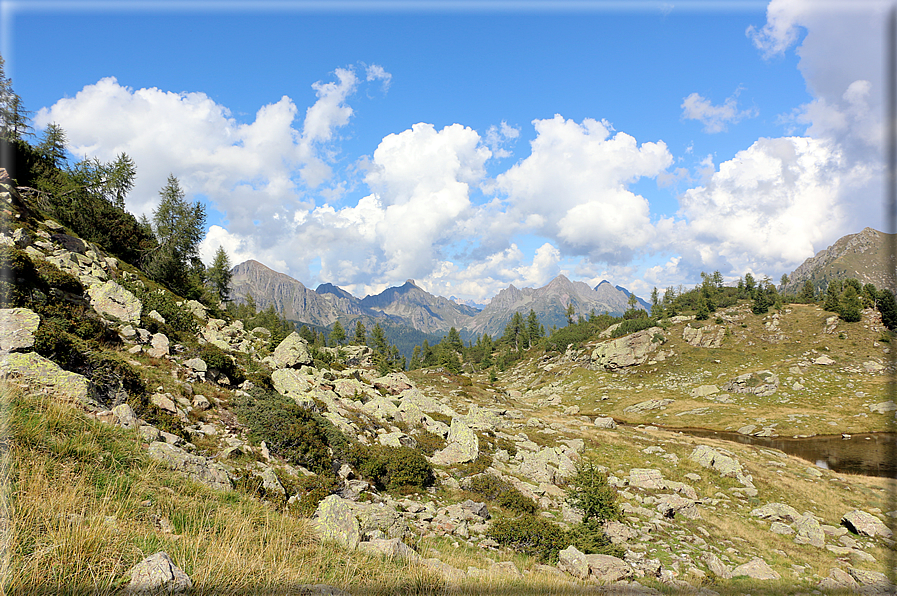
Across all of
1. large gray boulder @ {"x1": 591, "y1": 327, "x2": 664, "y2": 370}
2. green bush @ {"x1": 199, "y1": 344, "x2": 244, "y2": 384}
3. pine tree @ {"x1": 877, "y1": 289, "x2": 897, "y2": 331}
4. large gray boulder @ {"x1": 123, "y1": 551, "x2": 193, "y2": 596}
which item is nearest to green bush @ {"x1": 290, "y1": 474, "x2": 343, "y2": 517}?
large gray boulder @ {"x1": 123, "y1": 551, "x2": 193, "y2": 596}

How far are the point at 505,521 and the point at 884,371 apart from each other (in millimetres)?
99833

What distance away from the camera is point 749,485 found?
2805cm

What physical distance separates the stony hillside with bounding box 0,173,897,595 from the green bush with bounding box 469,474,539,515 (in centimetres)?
11

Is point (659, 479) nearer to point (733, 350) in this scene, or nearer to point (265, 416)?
point (265, 416)

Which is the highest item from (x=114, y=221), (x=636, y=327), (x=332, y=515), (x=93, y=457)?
(x=114, y=221)

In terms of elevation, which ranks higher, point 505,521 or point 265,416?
point 265,416

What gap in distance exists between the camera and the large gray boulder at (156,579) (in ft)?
15.8

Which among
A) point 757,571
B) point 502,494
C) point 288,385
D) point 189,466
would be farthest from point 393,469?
point 757,571

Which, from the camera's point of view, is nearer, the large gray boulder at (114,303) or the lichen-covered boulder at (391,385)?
the large gray boulder at (114,303)

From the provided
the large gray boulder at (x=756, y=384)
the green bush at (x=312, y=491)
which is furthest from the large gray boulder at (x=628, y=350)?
the green bush at (x=312, y=491)

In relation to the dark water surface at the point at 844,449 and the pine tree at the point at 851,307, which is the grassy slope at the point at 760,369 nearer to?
the pine tree at the point at 851,307

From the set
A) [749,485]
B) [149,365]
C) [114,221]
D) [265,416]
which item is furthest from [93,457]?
[114,221]

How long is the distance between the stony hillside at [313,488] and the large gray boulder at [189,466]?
7 cm

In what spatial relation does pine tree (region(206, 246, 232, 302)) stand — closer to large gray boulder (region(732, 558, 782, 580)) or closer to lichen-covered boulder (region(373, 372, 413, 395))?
lichen-covered boulder (region(373, 372, 413, 395))
